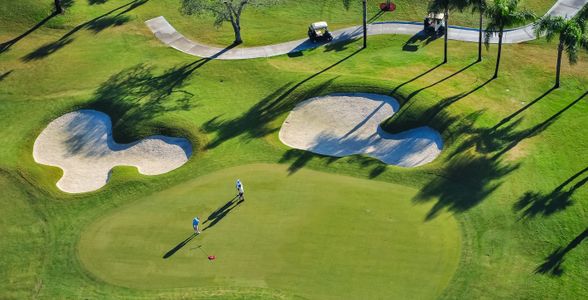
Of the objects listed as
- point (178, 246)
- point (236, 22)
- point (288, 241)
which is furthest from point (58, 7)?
point (288, 241)

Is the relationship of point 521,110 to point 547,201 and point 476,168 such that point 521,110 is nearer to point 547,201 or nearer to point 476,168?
point 476,168

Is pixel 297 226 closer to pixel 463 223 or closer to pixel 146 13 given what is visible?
pixel 463 223

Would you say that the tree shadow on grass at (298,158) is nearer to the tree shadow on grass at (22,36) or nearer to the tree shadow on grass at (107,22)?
the tree shadow on grass at (107,22)

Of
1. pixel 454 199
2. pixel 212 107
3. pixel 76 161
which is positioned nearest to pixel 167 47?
→ pixel 212 107

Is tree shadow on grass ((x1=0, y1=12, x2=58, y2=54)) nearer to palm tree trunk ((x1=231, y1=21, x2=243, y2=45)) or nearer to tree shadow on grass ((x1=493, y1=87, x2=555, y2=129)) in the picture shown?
palm tree trunk ((x1=231, y1=21, x2=243, y2=45))

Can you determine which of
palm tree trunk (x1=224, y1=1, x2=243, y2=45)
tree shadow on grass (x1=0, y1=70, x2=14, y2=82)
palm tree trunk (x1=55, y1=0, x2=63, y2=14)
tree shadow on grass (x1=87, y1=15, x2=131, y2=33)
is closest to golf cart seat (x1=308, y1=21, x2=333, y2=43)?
palm tree trunk (x1=224, y1=1, x2=243, y2=45)

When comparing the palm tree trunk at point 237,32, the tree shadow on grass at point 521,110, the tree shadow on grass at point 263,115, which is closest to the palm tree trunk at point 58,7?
the palm tree trunk at point 237,32

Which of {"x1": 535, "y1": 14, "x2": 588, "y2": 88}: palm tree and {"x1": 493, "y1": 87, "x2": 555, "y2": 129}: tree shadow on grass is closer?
{"x1": 535, "y1": 14, "x2": 588, "y2": 88}: palm tree
